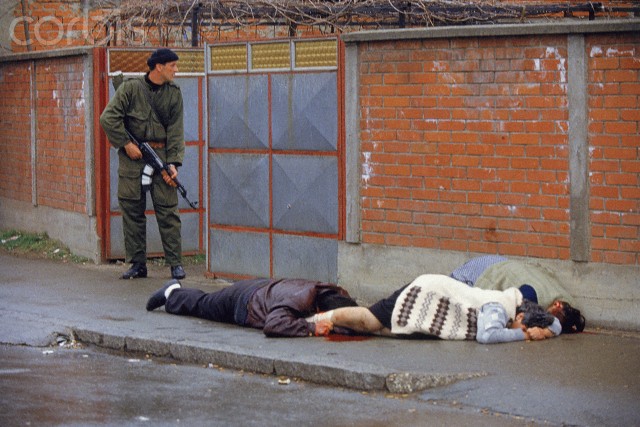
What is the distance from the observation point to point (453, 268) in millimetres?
9500

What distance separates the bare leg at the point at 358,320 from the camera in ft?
27.6

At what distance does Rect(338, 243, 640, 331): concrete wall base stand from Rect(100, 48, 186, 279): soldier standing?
1.89m

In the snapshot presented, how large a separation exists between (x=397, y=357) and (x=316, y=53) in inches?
142

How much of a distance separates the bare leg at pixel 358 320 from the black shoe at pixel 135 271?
348 cm

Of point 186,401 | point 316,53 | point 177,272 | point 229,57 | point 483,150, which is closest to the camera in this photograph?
point 186,401

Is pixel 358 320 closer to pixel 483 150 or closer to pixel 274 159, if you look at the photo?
pixel 483 150

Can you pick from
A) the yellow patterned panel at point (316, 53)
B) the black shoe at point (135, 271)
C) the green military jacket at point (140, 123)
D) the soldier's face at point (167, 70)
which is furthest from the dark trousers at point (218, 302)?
the soldier's face at point (167, 70)

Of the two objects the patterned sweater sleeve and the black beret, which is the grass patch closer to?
the black beret

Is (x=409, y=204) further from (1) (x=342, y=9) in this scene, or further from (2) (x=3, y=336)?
(2) (x=3, y=336)

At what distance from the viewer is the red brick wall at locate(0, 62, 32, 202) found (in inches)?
573

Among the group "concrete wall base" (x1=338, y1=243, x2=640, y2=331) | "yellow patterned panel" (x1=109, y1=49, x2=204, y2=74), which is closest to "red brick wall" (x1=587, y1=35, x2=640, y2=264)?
"concrete wall base" (x1=338, y1=243, x2=640, y2=331)

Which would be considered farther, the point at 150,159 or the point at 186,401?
the point at 150,159

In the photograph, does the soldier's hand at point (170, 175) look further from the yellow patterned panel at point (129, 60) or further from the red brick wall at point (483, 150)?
the red brick wall at point (483, 150)

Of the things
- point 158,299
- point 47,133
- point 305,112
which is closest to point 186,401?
point 158,299
